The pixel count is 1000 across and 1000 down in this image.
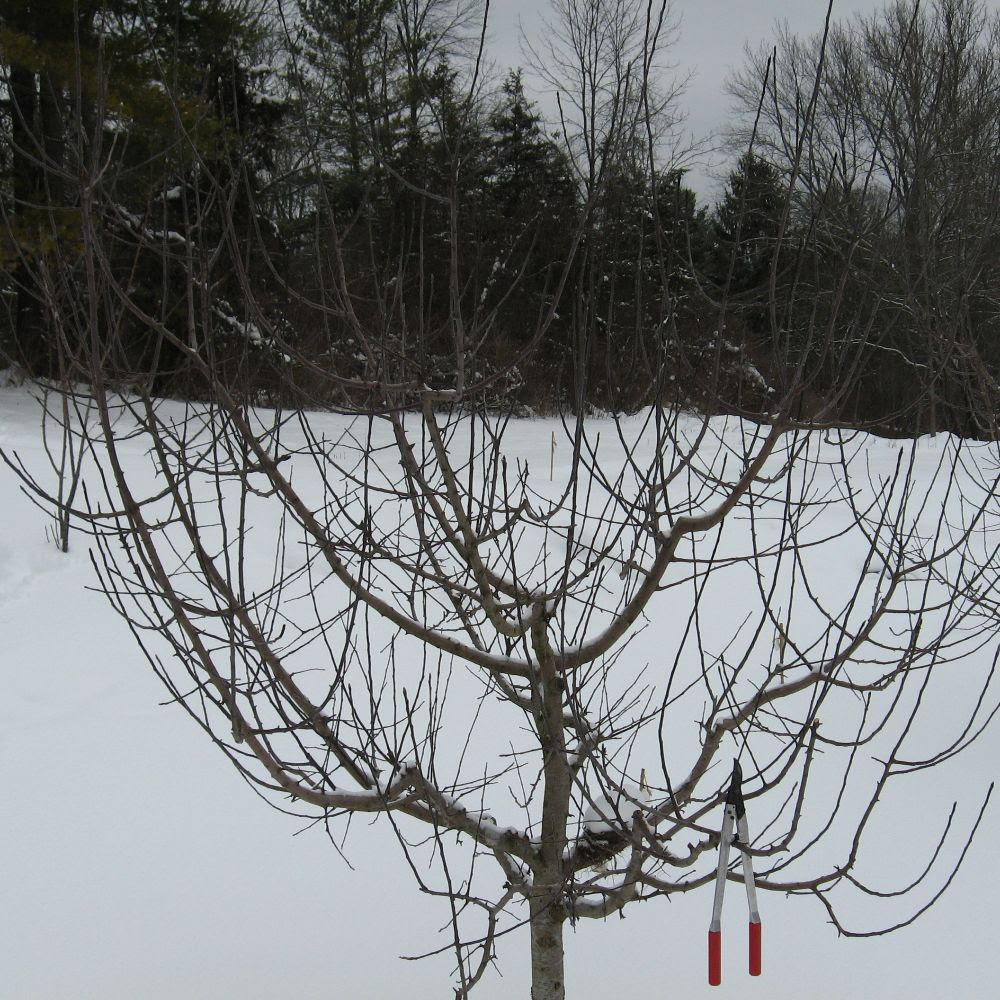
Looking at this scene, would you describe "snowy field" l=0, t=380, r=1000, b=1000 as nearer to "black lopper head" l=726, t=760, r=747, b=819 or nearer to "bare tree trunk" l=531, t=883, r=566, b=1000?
"bare tree trunk" l=531, t=883, r=566, b=1000

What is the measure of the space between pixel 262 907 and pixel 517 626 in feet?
6.92

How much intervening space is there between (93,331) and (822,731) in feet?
15.0

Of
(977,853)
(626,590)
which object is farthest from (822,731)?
(626,590)

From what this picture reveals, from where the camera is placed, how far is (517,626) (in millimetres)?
1918

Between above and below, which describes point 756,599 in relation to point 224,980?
above

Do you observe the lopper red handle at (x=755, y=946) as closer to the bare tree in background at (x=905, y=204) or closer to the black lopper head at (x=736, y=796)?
the black lopper head at (x=736, y=796)

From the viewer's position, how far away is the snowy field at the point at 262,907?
3045mm

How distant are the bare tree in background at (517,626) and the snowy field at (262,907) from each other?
20 cm

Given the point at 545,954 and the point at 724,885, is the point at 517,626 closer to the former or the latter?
the point at 724,885

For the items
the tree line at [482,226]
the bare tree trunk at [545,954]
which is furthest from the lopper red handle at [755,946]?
the tree line at [482,226]

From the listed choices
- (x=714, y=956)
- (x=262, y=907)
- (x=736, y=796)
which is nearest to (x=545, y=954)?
(x=714, y=956)

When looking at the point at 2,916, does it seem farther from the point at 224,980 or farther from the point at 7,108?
the point at 7,108

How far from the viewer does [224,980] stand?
2994 millimetres

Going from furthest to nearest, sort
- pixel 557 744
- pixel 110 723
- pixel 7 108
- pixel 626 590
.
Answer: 1. pixel 7 108
2. pixel 110 723
3. pixel 626 590
4. pixel 557 744
